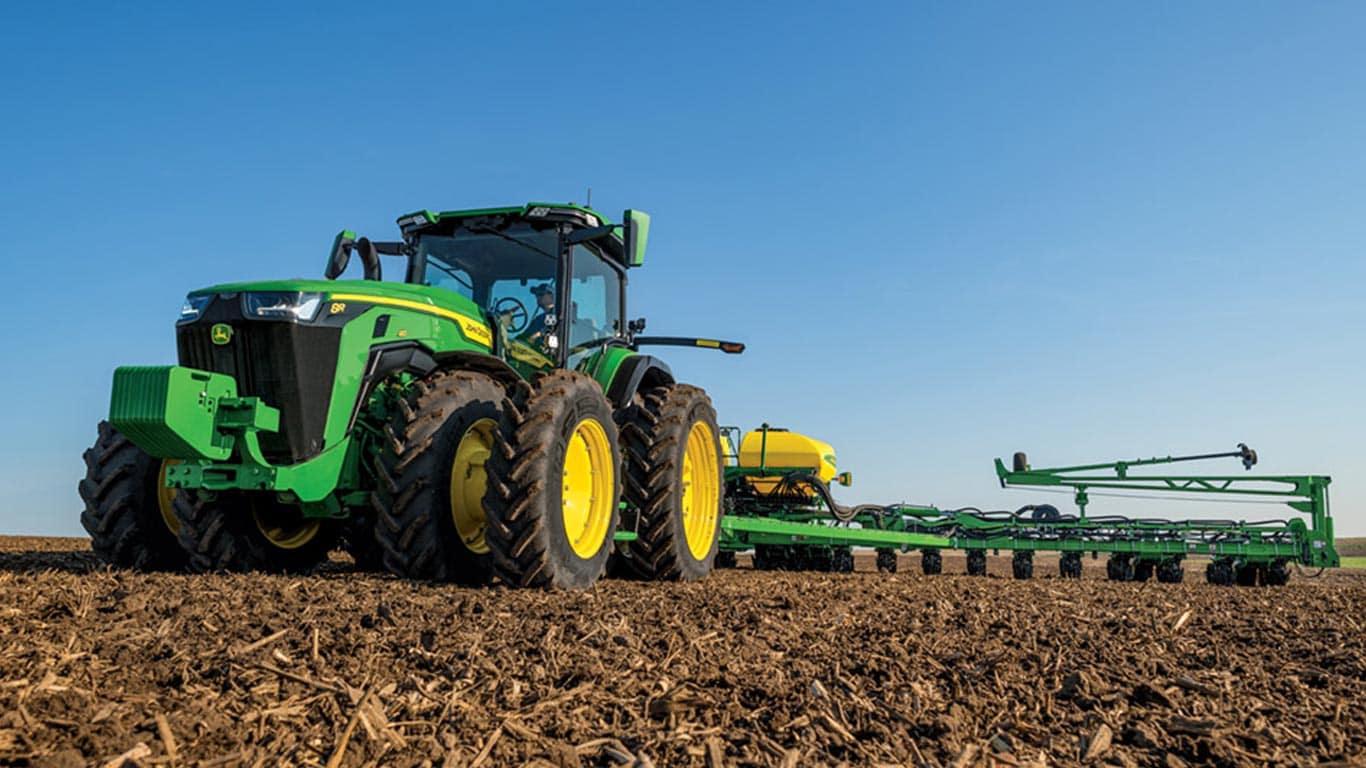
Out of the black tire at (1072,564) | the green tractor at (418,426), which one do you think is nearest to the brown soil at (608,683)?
the green tractor at (418,426)

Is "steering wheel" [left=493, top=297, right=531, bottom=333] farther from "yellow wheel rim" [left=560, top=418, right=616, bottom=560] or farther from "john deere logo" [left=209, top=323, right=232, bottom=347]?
"john deere logo" [left=209, top=323, right=232, bottom=347]

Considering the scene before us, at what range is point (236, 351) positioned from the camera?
20.3ft

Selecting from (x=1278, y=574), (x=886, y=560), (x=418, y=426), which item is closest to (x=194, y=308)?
(x=418, y=426)

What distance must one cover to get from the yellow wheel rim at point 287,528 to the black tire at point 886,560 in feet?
28.8

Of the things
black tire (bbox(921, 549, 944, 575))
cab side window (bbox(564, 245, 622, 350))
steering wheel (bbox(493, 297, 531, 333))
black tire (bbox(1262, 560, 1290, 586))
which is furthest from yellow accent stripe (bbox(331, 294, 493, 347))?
black tire (bbox(1262, 560, 1290, 586))

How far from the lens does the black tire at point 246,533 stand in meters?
6.36

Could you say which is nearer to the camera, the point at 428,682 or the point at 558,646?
the point at 428,682

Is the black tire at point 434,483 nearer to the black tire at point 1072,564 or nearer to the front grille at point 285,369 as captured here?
the front grille at point 285,369

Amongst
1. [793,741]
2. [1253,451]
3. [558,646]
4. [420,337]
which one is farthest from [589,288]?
[1253,451]

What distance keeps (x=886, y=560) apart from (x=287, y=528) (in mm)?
9163

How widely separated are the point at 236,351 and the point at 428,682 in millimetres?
3587

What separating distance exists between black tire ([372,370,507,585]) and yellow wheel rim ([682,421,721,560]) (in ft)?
8.57

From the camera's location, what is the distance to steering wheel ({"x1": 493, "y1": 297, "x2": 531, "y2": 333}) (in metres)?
7.59

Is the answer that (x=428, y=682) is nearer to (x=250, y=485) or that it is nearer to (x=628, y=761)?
(x=628, y=761)
